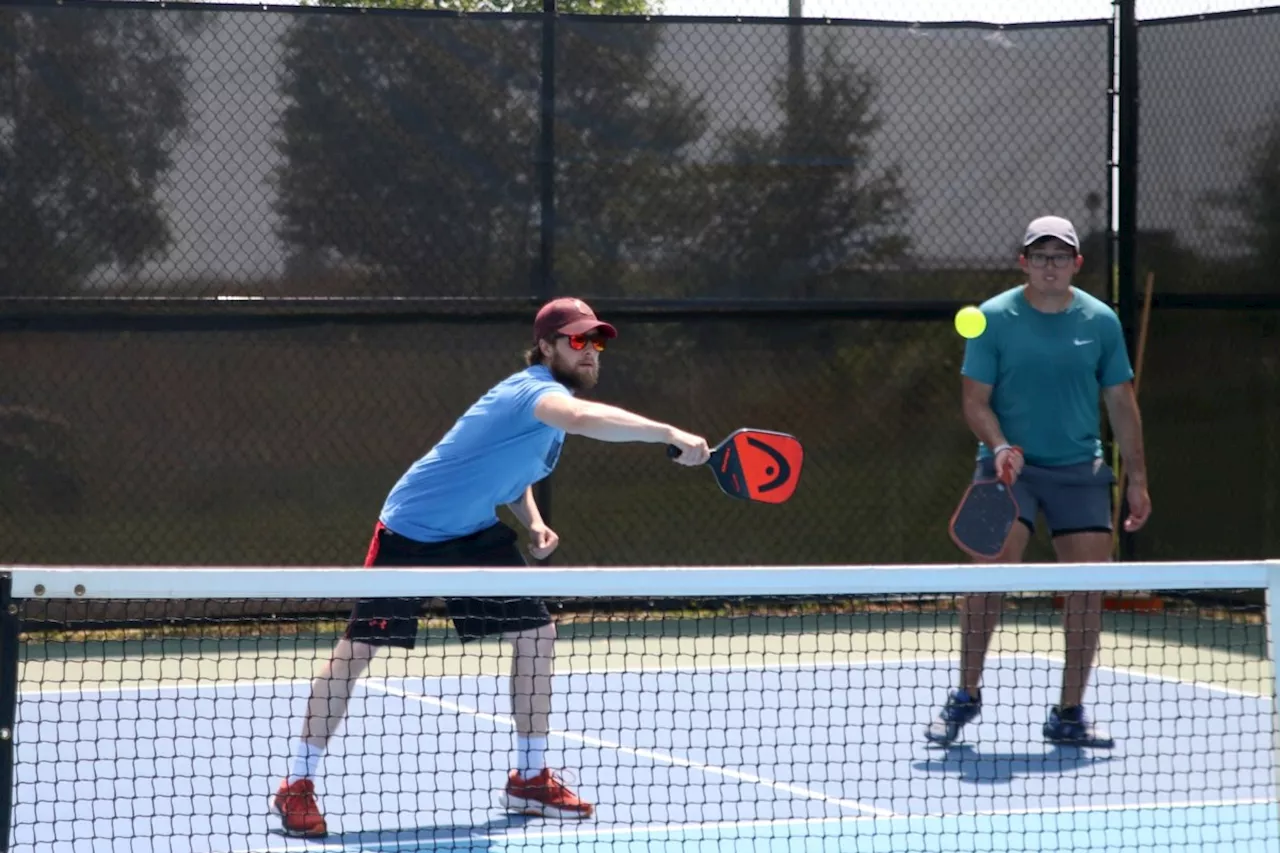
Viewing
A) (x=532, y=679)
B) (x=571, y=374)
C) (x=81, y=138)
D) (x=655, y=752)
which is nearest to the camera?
(x=532, y=679)

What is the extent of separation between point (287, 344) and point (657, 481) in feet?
5.80

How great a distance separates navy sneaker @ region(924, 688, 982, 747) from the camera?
5664mm

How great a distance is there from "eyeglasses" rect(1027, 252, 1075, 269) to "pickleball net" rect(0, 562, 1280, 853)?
1149 mm

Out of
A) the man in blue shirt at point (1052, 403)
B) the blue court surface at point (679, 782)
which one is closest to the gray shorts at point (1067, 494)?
the man in blue shirt at point (1052, 403)

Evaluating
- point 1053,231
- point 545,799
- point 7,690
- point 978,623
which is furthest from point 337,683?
point 1053,231

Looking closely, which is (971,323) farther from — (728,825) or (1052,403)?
(728,825)

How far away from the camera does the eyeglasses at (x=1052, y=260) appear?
229 inches

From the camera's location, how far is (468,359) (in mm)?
8227

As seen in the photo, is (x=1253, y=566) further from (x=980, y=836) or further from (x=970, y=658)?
(x=970, y=658)

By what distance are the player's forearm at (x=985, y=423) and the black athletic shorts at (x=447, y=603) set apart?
5.37ft

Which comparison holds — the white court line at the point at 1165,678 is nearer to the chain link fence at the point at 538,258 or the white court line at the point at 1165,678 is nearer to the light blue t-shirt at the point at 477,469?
the chain link fence at the point at 538,258

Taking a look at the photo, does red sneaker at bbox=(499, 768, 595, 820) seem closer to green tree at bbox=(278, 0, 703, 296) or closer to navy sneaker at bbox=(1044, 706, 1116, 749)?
navy sneaker at bbox=(1044, 706, 1116, 749)

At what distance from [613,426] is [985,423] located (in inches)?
75.3

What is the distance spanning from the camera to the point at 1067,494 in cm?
593
